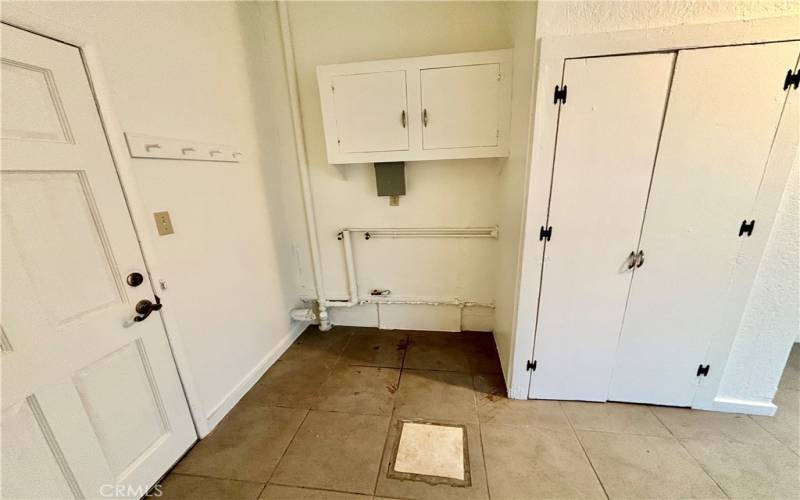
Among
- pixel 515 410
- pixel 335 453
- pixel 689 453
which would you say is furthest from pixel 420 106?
pixel 689 453

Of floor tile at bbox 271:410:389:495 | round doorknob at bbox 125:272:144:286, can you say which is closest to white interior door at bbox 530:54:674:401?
floor tile at bbox 271:410:389:495

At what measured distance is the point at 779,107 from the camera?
1287 millimetres

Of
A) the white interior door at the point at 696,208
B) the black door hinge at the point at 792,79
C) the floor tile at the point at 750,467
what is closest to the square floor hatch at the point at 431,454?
the white interior door at the point at 696,208

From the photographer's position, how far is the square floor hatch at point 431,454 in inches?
55.5

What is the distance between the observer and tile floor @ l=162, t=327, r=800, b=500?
1345 millimetres

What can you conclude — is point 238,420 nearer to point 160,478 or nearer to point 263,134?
point 160,478

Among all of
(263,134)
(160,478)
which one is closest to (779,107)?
(263,134)

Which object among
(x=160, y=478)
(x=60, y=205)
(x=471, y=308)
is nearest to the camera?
(x=60, y=205)

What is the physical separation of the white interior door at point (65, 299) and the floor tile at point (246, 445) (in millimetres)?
245

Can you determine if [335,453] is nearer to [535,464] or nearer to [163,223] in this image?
[535,464]

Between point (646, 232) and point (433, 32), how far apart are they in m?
1.95

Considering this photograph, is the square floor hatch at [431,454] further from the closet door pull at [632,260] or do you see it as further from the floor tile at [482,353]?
the closet door pull at [632,260]

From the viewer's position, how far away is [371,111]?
2000 mm

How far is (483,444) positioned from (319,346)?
1573 mm
